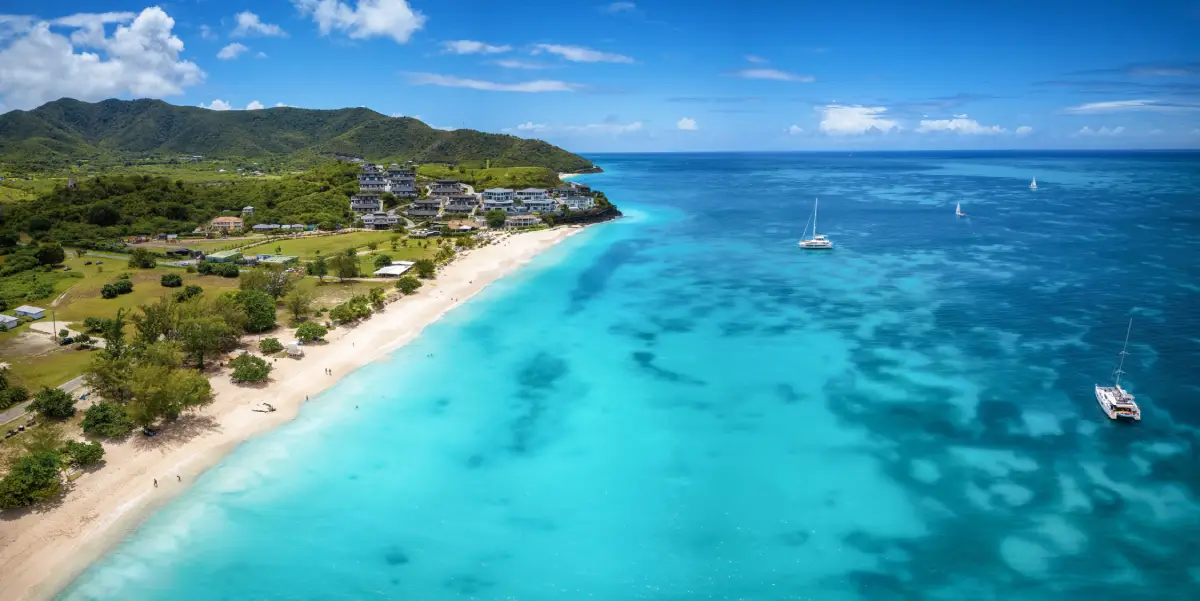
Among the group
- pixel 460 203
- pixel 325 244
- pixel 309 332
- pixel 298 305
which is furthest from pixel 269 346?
pixel 460 203

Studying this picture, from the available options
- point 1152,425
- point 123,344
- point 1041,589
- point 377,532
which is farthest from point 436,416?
point 1152,425

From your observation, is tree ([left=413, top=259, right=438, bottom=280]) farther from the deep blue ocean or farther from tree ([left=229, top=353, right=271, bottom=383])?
tree ([left=229, top=353, right=271, bottom=383])

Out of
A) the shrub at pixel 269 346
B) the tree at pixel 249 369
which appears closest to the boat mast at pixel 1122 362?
A: the tree at pixel 249 369

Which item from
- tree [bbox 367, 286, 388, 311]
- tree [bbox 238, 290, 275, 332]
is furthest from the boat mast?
tree [bbox 238, 290, 275, 332]

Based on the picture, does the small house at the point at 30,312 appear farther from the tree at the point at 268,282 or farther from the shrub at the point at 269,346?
the shrub at the point at 269,346

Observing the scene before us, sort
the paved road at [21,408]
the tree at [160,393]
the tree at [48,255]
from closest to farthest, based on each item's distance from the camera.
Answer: the tree at [160,393]
the paved road at [21,408]
the tree at [48,255]

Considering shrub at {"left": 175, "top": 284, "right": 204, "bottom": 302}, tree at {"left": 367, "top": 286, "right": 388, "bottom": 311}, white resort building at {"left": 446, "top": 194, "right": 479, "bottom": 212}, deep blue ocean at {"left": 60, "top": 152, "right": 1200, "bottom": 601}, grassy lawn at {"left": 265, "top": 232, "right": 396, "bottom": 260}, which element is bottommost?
deep blue ocean at {"left": 60, "top": 152, "right": 1200, "bottom": 601}

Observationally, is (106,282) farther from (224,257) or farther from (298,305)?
(298,305)

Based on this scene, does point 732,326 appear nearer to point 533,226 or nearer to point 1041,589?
point 1041,589
